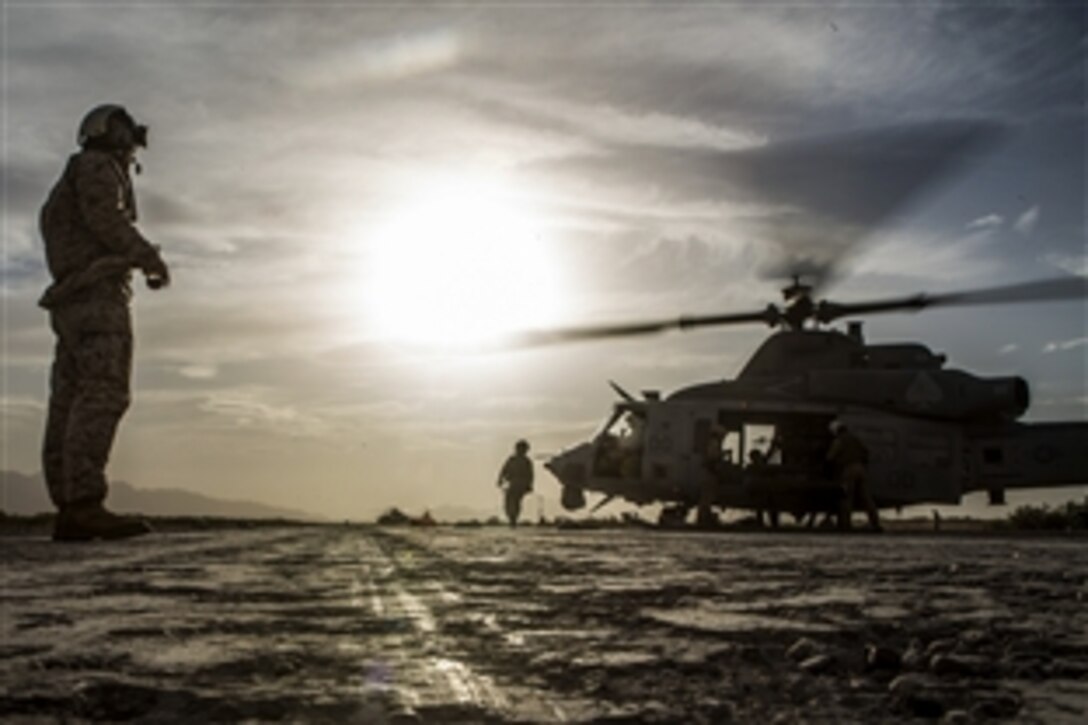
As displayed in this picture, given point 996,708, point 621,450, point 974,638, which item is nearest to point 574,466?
point 621,450

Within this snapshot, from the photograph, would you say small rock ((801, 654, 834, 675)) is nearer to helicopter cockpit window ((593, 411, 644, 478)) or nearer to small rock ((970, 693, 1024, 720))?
small rock ((970, 693, 1024, 720))

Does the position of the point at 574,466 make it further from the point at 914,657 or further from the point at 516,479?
the point at 914,657

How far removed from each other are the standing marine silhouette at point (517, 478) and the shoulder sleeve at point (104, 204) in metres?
12.7

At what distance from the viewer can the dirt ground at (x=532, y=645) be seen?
144 cm

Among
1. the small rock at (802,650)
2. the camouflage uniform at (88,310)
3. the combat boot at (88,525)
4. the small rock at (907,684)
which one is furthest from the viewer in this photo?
the camouflage uniform at (88,310)

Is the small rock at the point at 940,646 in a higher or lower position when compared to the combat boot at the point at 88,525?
lower

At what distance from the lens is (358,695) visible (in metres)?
1.50

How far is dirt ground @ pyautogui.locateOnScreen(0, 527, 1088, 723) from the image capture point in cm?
144

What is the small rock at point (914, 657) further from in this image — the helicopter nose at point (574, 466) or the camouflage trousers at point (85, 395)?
the helicopter nose at point (574, 466)

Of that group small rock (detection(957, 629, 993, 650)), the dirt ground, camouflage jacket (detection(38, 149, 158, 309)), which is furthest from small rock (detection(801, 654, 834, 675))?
camouflage jacket (detection(38, 149, 158, 309))

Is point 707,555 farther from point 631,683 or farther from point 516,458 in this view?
point 516,458

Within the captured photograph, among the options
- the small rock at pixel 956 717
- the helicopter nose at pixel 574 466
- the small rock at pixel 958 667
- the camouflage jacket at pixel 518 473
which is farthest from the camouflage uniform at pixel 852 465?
the small rock at pixel 956 717

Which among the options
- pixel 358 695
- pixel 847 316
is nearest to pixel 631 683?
pixel 358 695

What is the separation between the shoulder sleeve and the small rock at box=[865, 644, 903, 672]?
557cm
